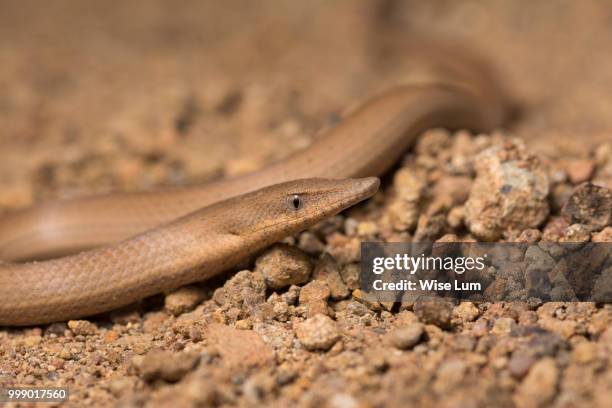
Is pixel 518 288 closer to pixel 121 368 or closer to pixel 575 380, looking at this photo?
pixel 575 380

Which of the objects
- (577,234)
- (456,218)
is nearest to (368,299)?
(456,218)

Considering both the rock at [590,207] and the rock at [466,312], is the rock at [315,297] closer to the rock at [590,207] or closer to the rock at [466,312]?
the rock at [466,312]

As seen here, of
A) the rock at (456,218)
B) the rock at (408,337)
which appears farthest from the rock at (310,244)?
the rock at (408,337)

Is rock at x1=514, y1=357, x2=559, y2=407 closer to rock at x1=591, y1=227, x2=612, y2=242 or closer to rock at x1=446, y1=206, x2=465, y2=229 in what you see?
rock at x1=591, y1=227, x2=612, y2=242

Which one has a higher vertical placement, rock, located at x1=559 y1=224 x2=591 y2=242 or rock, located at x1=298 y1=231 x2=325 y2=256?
rock, located at x1=298 y1=231 x2=325 y2=256

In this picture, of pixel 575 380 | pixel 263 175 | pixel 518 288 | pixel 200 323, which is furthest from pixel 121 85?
pixel 575 380

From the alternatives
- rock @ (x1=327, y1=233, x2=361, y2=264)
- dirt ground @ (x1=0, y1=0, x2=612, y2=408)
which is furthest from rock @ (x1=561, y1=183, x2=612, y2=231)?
rock @ (x1=327, y1=233, x2=361, y2=264)

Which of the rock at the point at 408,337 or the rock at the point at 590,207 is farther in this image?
the rock at the point at 590,207
